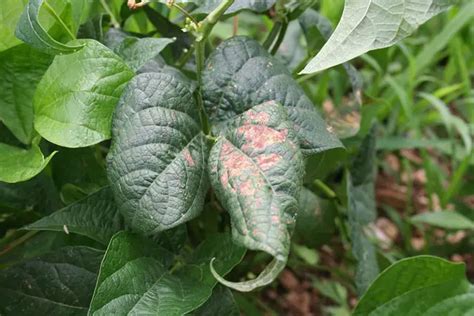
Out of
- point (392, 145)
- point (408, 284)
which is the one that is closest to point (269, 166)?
point (408, 284)

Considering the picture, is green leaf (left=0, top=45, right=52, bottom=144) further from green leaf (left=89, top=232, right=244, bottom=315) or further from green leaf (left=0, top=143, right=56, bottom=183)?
green leaf (left=89, top=232, right=244, bottom=315)

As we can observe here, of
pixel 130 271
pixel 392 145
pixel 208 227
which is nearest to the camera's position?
pixel 130 271

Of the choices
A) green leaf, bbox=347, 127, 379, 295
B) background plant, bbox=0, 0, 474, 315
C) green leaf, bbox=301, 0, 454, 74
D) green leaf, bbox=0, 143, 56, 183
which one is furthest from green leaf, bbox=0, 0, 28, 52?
green leaf, bbox=347, 127, 379, 295

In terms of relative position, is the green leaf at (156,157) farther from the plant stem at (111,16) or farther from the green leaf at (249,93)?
the plant stem at (111,16)

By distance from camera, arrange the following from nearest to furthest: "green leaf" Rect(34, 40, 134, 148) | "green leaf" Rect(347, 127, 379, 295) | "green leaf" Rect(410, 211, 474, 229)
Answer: "green leaf" Rect(34, 40, 134, 148)
"green leaf" Rect(347, 127, 379, 295)
"green leaf" Rect(410, 211, 474, 229)

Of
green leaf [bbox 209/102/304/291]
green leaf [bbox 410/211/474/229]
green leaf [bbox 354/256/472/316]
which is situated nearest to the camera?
green leaf [bbox 209/102/304/291]

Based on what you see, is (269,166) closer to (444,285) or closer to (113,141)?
(113,141)
